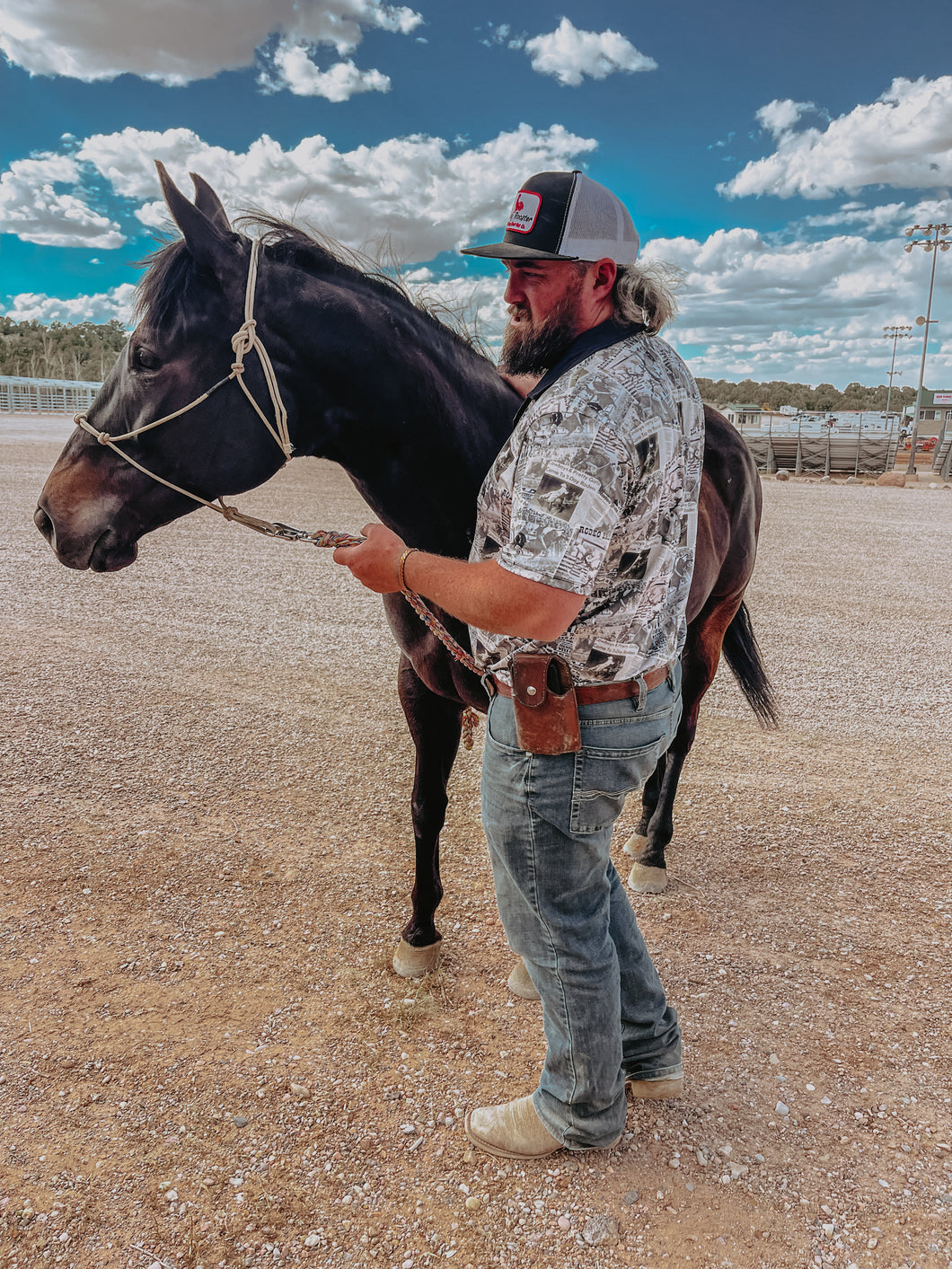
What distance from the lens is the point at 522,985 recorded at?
2.80m

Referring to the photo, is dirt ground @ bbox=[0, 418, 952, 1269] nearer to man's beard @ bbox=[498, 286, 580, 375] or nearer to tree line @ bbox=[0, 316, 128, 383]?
man's beard @ bbox=[498, 286, 580, 375]

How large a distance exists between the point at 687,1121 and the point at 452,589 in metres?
1.86

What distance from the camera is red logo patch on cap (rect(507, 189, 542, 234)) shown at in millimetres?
1607

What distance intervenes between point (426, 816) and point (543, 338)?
1.83 metres

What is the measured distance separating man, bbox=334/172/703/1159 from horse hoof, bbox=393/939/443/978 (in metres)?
0.97

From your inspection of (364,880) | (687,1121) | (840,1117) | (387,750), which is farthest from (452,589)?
(387,750)

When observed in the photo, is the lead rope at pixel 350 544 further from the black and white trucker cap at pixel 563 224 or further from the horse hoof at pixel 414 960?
the horse hoof at pixel 414 960

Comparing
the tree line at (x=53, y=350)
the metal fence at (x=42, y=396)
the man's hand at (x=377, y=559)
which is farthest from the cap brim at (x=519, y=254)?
the tree line at (x=53, y=350)

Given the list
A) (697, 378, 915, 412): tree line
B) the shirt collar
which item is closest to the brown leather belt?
the shirt collar

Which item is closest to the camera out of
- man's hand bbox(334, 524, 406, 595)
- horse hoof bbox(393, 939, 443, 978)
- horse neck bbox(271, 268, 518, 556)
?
man's hand bbox(334, 524, 406, 595)

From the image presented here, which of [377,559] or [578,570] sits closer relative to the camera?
[578,570]

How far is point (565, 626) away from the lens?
148cm

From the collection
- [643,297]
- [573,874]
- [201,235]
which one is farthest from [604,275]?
[573,874]

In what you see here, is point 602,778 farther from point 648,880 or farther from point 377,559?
point 648,880
